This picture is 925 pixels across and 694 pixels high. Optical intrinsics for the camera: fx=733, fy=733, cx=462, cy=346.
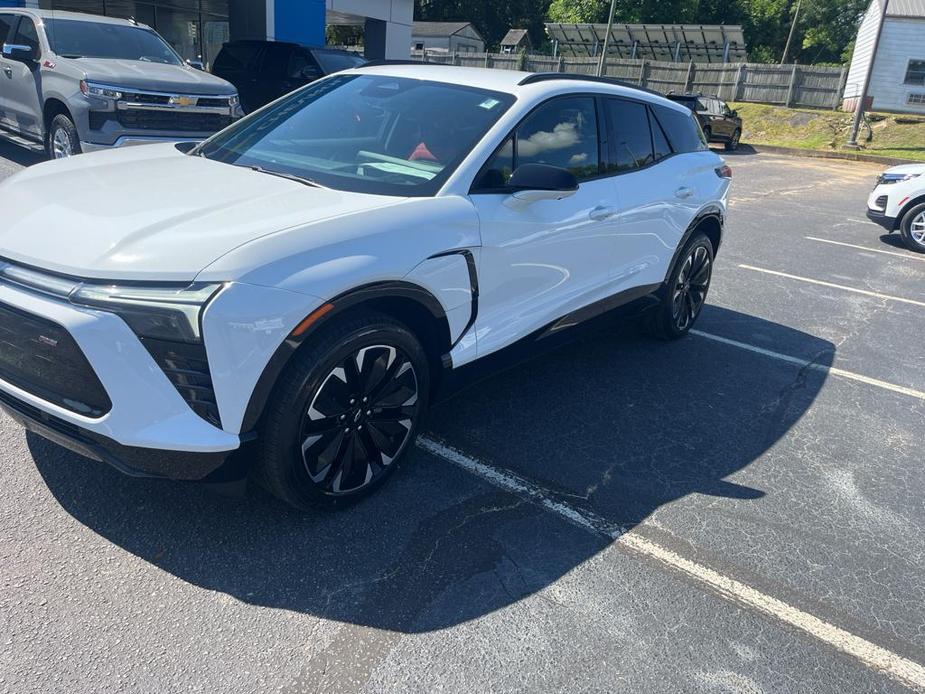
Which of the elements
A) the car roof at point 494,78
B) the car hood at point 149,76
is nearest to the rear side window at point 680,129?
the car roof at point 494,78

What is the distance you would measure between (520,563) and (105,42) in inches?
346

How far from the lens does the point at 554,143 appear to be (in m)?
3.87

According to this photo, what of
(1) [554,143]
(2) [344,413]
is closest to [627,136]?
(1) [554,143]

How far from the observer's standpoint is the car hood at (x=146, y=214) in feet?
8.05

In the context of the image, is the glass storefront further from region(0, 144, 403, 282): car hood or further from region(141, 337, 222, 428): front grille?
region(141, 337, 222, 428): front grille

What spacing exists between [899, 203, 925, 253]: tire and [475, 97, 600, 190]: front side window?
7.88 meters

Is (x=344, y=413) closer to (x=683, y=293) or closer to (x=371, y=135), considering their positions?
(x=371, y=135)

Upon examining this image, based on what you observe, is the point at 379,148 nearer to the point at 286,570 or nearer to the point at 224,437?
the point at 224,437

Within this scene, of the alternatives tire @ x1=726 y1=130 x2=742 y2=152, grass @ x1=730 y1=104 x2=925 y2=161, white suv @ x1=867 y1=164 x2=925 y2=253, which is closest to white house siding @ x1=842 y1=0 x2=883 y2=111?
grass @ x1=730 y1=104 x2=925 y2=161

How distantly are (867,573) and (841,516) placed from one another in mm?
450

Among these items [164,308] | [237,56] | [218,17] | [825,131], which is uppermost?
[218,17]

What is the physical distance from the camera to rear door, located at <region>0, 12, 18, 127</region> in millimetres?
8844

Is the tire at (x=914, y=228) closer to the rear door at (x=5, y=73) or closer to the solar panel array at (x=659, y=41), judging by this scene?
the rear door at (x=5, y=73)

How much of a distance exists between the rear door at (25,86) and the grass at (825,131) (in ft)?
75.1
